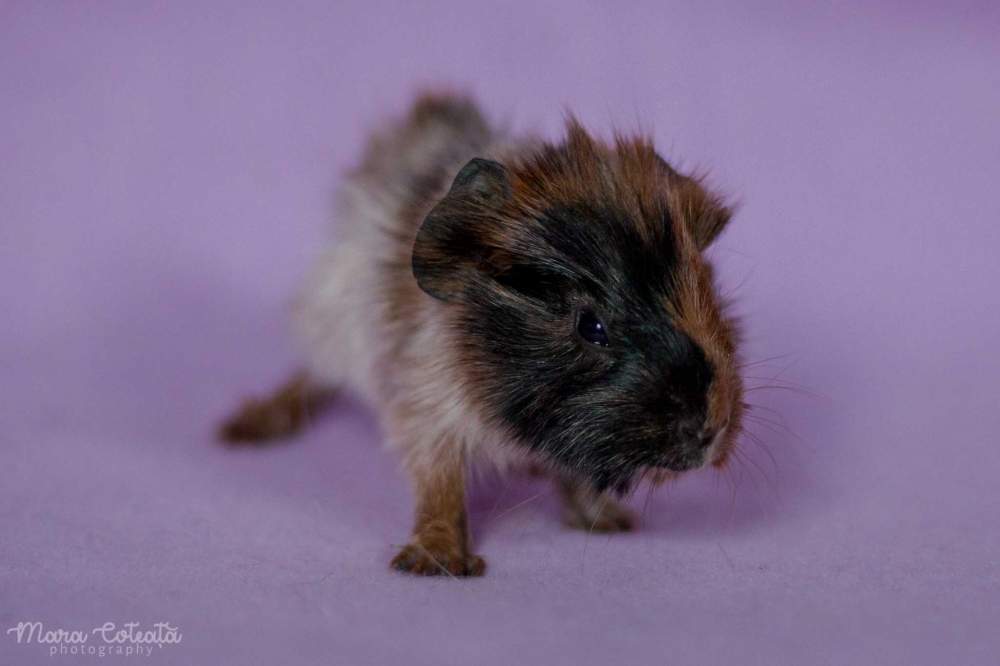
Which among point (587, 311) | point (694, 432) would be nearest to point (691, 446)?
point (694, 432)

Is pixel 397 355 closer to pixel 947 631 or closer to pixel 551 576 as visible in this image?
pixel 551 576

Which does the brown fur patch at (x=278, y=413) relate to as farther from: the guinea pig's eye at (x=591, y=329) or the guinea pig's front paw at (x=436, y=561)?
the guinea pig's eye at (x=591, y=329)

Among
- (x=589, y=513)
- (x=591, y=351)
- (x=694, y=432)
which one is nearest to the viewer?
(x=694, y=432)

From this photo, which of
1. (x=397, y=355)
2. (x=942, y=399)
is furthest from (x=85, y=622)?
(x=942, y=399)

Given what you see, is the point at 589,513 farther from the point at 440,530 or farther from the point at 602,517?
the point at 440,530

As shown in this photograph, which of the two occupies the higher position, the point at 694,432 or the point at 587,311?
the point at 587,311
